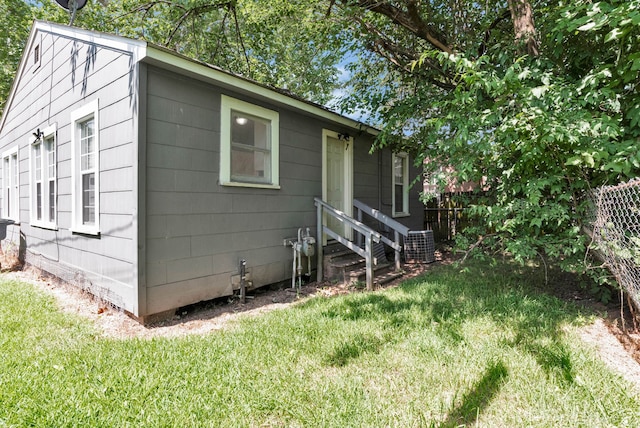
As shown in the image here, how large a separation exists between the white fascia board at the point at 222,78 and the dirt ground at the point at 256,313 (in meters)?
2.76

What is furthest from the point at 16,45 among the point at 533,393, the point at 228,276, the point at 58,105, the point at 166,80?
the point at 533,393

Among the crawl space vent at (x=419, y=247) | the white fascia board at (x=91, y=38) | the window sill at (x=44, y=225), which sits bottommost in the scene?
the crawl space vent at (x=419, y=247)

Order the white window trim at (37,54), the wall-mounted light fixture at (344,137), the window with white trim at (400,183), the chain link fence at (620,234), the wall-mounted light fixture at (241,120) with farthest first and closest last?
the window with white trim at (400,183), the wall-mounted light fixture at (344,137), the white window trim at (37,54), the wall-mounted light fixture at (241,120), the chain link fence at (620,234)

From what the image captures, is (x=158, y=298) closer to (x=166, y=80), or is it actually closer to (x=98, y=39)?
(x=166, y=80)

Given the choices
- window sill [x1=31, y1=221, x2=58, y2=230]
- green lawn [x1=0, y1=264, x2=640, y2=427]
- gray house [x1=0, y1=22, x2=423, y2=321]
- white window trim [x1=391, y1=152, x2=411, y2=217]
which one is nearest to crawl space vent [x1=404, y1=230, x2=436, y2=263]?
white window trim [x1=391, y1=152, x2=411, y2=217]

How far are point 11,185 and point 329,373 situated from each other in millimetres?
8757

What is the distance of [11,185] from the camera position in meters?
7.53

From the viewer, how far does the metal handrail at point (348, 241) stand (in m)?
5.00

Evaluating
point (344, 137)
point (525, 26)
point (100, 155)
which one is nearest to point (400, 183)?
point (344, 137)

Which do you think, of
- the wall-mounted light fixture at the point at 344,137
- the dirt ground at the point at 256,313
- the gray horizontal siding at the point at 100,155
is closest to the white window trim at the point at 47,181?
the gray horizontal siding at the point at 100,155

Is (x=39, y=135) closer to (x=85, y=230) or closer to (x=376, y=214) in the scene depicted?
(x=85, y=230)

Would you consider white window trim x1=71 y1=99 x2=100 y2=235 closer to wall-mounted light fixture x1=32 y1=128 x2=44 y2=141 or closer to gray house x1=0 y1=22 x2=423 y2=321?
gray house x1=0 y1=22 x2=423 y2=321

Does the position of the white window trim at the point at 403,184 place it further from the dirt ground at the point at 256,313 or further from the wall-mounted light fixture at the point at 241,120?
the wall-mounted light fixture at the point at 241,120

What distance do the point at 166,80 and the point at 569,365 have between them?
4521 millimetres
